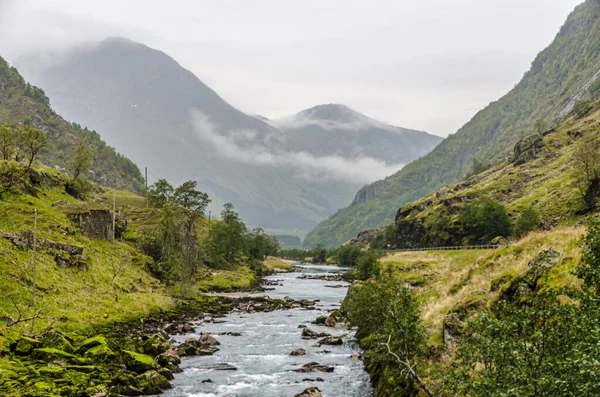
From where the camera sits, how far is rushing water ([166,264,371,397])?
38.1 meters

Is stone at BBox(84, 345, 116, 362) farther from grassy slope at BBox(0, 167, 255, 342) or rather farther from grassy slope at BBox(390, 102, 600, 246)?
grassy slope at BBox(390, 102, 600, 246)

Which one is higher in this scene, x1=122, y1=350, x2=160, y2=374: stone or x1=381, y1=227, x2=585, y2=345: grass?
x1=381, y1=227, x2=585, y2=345: grass

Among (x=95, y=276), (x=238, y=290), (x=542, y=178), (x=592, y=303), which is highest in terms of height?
(x=542, y=178)

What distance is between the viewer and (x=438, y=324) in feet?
125

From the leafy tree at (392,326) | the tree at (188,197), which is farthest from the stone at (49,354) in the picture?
the tree at (188,197)

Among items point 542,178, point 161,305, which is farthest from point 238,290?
point 542,178

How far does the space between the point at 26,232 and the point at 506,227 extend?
120m

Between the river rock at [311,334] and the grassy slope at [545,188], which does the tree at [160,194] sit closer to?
the grassy slope at [545,188]

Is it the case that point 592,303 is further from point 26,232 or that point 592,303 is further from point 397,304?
point 26,232

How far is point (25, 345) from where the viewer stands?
38.0 meters

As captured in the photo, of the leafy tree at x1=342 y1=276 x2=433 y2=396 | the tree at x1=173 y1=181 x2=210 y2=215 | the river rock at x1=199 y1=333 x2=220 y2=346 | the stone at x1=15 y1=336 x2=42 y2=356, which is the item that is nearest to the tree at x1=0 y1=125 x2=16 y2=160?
the tree at x1=173 y1=181 x2=210 y2=215

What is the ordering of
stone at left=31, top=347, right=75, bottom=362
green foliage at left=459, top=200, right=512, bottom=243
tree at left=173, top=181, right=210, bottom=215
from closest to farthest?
stone at left=31, top=347, right=75, bottom=362
green foliage at left=459, top=200, right=512, bottom=243
tree at left=173, top=181, right=210, bottom=215

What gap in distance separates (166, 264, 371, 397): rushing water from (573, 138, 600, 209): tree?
3092 inches

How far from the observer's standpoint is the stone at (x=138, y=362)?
129 feet
